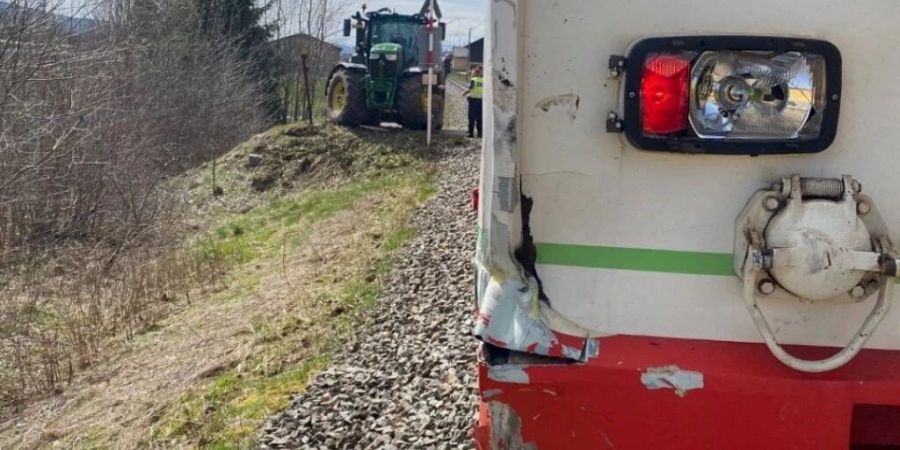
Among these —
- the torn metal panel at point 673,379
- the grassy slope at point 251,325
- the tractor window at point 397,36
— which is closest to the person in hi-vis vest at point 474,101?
the tractor window at point 397,36

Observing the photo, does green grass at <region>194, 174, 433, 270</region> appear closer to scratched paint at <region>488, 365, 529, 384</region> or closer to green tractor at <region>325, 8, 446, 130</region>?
green tractor at <region>325, 8, 446, 130</region>

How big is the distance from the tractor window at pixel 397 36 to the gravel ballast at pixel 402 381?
13.3 meters

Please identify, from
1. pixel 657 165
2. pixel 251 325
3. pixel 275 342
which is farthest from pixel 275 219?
pixel 657 165

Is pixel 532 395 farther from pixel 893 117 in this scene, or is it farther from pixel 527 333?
pixel 893 117

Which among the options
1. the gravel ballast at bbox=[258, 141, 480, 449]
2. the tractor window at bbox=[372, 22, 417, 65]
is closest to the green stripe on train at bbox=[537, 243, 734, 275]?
the gravel ballast at bbox=[258, 141, 480, 449]

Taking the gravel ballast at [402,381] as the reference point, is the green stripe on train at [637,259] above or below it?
above

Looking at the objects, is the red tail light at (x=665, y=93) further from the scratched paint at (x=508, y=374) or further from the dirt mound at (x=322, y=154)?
the dirt mound at (x=322, y=154)

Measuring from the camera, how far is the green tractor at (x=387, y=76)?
1970cm

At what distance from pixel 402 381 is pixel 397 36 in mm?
16847

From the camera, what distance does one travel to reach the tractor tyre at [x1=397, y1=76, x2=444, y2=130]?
19656 mm

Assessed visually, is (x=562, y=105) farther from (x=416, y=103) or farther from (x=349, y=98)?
(x=349, y=98)

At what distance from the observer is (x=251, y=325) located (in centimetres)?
831

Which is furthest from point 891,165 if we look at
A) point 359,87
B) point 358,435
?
point 359,87

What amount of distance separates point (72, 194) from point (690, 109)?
1590 centimetres
